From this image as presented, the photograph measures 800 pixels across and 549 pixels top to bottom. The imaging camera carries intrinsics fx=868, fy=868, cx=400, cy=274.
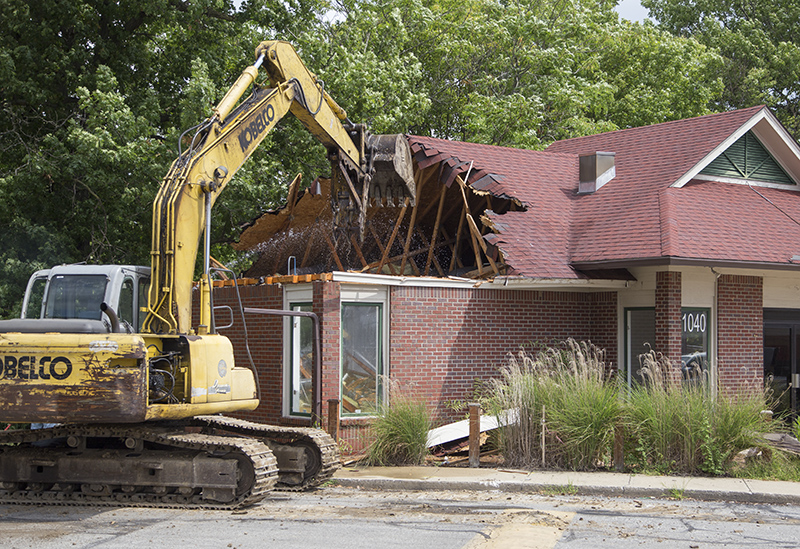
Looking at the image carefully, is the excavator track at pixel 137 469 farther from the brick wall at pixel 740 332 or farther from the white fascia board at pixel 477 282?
the brick wall at pixel 740 332

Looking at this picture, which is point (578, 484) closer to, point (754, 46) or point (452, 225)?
point (452, 225)

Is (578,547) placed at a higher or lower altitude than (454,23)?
lower

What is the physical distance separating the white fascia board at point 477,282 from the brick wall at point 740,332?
1870mm

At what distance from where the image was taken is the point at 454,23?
99.0 ft

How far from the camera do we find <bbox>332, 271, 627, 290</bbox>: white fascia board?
1360cm

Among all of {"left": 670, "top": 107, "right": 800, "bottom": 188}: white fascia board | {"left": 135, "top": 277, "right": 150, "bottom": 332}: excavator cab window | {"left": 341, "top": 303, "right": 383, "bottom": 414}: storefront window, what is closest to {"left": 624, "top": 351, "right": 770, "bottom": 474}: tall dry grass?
{"left": 341, "top": 303, "right": 383, "bottom": 414}: storefront window

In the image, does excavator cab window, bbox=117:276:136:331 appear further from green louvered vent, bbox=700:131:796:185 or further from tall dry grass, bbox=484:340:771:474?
green louvered vent, bbox=700:131:796:185

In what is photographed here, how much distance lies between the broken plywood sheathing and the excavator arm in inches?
136

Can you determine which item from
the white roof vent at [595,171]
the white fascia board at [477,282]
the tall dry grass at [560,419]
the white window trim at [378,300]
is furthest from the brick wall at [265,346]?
the white roof vent at [595,171]

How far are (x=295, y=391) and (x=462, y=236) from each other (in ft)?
17.7

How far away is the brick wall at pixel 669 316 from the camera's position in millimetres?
14953

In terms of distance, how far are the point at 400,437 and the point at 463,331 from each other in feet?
9.54

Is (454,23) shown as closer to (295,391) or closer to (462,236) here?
(462,236)

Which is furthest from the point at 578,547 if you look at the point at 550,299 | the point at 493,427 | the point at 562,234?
the point at 562,234
